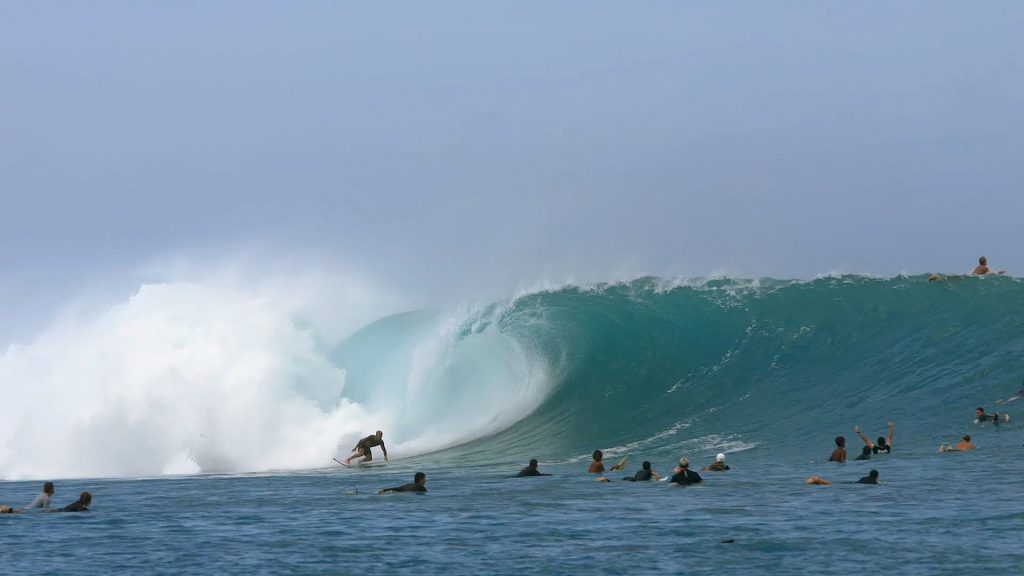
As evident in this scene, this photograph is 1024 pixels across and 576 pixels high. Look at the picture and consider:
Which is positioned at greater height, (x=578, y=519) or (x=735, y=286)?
(x=735, y=286)

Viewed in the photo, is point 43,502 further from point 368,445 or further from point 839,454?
point 839,454

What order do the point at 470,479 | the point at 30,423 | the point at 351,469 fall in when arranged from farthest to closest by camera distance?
the point at 30,423
the point at 351,469
the point at 470,479

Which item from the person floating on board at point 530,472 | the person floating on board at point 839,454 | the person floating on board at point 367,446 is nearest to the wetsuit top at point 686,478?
the person floating on board at point 530,472

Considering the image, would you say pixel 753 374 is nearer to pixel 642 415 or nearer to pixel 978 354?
pixel 642 415

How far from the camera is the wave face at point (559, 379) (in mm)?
26406

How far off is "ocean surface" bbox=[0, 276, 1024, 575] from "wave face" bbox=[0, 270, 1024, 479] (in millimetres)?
78

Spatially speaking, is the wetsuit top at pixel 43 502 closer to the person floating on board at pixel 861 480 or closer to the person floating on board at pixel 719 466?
the person floating on board at pixel 719 466

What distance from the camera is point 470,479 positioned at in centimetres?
2136

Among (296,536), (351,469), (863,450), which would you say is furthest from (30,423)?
(863,450)

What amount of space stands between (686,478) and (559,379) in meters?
12.3

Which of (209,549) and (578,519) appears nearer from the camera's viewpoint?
(209,549)

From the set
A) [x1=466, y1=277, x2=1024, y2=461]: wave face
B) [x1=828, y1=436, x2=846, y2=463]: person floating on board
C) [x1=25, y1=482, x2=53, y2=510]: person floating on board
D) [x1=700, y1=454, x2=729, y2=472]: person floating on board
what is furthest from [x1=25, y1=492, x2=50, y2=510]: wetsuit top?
[x1=828, y1=436, x2=846, y2=463]: person floating on board

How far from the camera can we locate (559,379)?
102 feet

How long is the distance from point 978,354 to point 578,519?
15.8 m
